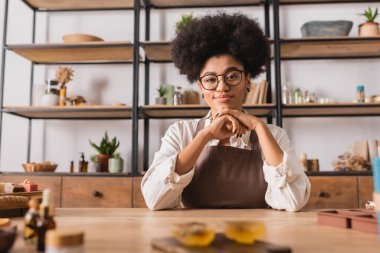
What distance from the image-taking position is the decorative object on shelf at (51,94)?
320cm

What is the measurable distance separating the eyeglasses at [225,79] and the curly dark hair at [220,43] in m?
0.16

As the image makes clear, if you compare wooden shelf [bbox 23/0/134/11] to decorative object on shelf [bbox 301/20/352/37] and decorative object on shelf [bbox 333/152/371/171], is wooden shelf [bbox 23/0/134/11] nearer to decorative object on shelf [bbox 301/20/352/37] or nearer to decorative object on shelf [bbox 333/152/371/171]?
decorative object on shelf [bbox 301/20/352/37]

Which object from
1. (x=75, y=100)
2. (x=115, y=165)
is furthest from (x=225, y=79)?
(x=75, y=100)

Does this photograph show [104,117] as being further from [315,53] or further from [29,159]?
[315,53]

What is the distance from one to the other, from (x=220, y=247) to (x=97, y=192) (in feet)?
7.89

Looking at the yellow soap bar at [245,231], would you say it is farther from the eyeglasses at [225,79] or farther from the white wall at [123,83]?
the white wall at [123,83]

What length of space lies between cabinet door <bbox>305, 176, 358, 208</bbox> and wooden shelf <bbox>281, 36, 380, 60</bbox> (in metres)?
1.12

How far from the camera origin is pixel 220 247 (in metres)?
0.67

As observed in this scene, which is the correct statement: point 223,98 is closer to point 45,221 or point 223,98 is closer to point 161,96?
point 45,221

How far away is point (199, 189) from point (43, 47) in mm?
2142

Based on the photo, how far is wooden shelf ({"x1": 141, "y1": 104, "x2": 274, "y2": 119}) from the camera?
119 inches

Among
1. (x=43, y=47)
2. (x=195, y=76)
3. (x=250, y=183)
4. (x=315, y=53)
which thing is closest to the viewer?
(x=250, y=183)

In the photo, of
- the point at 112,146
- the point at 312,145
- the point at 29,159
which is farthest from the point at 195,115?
the point at 29,159

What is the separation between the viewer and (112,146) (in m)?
3.25
